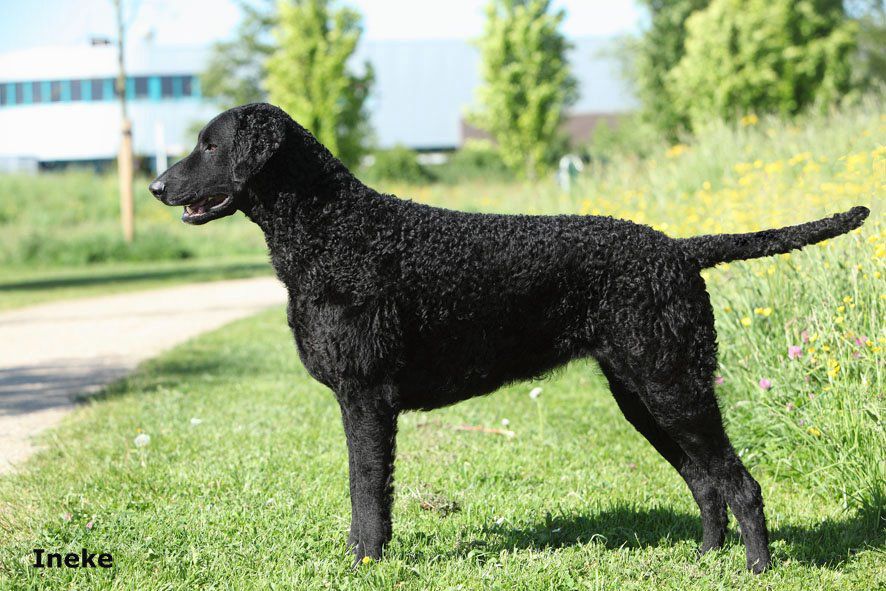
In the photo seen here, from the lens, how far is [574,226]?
3.28m

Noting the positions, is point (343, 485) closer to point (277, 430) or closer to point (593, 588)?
point (277, 430)

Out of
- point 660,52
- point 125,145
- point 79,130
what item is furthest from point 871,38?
point 79,130

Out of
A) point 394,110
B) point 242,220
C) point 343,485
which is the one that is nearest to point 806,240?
point 343,485

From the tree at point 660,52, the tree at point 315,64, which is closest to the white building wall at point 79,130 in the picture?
the tree at point 315,64

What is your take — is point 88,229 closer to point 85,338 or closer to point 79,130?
point 85,338

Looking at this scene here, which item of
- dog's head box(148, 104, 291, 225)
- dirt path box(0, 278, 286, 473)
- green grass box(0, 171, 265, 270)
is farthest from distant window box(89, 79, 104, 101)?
dog's head box(148, 104, 291, 225)

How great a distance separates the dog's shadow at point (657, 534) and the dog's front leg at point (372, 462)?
0.47m

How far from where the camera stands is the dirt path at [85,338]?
621 cm

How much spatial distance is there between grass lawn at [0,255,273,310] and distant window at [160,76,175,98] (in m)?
33.4

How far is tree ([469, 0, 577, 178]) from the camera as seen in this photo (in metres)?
24.3

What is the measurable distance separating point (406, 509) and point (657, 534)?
3.92 ft

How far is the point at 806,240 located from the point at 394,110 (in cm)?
4782

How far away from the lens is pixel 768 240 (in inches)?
131

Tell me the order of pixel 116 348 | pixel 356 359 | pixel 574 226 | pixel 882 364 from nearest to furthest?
pixel 356 359, pixel 574 226, pixel 882 364, pixel 116 348
